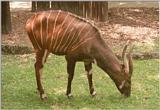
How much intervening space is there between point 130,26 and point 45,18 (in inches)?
198

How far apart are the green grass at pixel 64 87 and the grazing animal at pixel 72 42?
0.39 m

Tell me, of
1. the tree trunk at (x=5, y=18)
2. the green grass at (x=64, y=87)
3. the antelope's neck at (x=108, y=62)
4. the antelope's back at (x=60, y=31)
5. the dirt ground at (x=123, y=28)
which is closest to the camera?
the antelope's back at (x=60, y=31)

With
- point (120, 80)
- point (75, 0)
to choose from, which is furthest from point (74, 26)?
point (75, 0)

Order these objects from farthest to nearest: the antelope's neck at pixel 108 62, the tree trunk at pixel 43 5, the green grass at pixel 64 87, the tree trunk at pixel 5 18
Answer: the tree trunk at pixel 43 5, the tree trunk at pixel 5 18, the green grass at pixel 64 87, the antelope's neck at pixel 108 62

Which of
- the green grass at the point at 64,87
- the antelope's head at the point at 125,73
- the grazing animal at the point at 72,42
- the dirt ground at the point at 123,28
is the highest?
the grazing animal at the point at 72,42

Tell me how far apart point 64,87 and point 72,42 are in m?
1.28

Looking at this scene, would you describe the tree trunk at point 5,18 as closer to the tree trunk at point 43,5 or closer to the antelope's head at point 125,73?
the tree trunk at point 43,5

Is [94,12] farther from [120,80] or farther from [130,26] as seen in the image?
[120,80]

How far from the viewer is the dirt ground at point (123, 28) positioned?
33.5ft

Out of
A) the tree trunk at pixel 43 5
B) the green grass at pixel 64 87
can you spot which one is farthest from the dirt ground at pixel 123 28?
the green grass at pixel 64 87

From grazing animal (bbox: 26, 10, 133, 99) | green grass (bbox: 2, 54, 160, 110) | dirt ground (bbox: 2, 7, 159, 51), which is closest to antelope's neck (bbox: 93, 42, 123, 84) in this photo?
grazing animal (bbox: 26, 10, 133, 99)

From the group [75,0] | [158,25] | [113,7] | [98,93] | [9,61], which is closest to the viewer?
[98,93]

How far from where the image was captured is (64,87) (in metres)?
7.77

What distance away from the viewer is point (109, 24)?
11.6m
